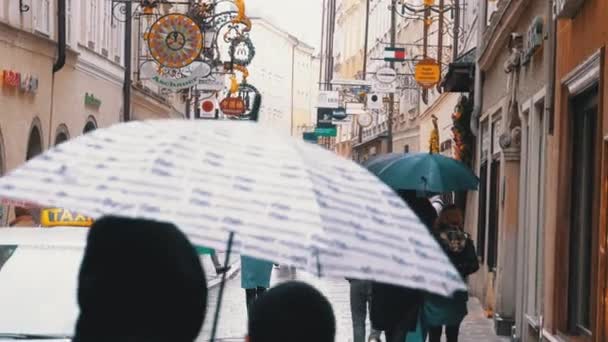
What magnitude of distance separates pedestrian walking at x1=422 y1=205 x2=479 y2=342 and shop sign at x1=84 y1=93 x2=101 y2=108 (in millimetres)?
20414

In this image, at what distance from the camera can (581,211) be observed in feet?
40.1

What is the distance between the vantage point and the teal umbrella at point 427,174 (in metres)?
12.2

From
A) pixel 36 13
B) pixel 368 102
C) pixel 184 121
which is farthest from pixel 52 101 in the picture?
pixel 184 121

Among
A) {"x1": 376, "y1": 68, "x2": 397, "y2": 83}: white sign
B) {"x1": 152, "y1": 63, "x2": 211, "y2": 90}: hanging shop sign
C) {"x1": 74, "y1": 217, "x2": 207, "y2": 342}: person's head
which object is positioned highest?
{"x1": 376, "y1": 68, "x2": 397, "y2": 83}: white sign

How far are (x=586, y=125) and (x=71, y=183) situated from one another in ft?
28.6

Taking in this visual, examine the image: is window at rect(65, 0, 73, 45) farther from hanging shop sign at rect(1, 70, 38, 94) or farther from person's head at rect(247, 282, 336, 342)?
person's head at rect(247, 282, 336, 342)

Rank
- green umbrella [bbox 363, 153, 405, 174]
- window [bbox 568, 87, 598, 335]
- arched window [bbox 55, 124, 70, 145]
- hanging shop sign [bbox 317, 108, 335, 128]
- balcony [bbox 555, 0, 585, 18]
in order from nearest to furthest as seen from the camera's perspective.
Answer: balcony [bbox 555, 0, 585, 18], window [bbox 568, 87, 598, 335], green umbrella [bbox 363, 153, 405, 174], arched window [bbox 55, 124, 70, 145], hanging shop sign [bbox 317, 108, 335, 128]

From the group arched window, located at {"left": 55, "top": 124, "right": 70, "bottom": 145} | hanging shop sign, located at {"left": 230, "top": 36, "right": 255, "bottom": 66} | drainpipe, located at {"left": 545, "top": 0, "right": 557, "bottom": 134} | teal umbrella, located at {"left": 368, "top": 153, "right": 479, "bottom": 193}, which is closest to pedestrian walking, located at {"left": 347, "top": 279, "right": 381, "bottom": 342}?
teal umbrella, located at {"left": 368, "top": 153, "right": 479, "bottom": 193}

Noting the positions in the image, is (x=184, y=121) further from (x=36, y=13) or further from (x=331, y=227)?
(x=36, y=13)

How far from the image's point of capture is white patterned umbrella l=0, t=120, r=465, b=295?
12.7 ft

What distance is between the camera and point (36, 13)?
2570 cm

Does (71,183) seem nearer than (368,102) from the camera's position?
Yes

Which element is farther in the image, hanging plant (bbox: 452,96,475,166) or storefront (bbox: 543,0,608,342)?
hanging plant (bbox: 452,96,475,166)

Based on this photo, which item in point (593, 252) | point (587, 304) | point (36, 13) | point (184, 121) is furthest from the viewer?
point (36, 13)
